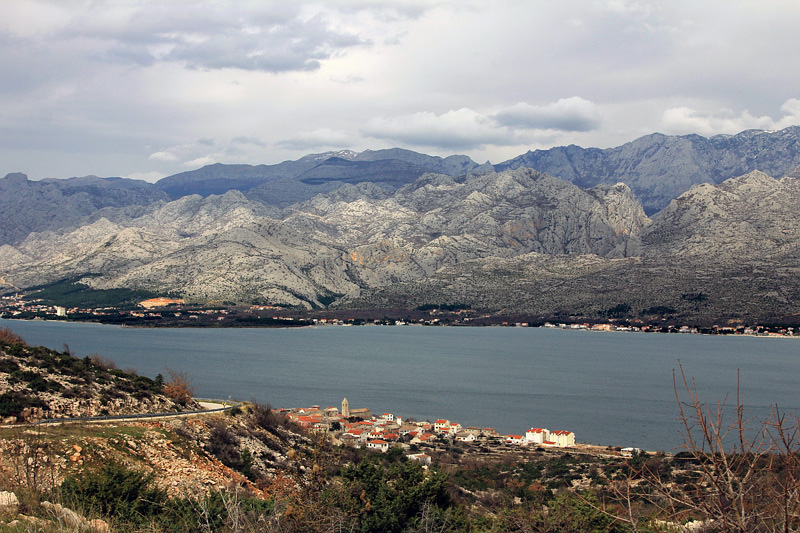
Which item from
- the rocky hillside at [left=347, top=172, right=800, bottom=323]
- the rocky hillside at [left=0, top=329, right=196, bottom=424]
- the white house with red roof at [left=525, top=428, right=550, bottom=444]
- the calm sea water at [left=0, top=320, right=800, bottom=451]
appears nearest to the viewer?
the rocky hillside at [left=0, top=329, right=196, bottom=424]

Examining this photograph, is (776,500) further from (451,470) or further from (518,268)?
(518,268)

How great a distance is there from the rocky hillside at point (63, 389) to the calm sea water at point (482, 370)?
86.6 feet

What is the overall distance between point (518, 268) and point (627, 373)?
9971cm

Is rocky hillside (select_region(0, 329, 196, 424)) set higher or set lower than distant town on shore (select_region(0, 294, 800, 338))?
higher

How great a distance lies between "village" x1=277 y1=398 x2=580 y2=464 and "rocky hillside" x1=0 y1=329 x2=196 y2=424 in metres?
10.6

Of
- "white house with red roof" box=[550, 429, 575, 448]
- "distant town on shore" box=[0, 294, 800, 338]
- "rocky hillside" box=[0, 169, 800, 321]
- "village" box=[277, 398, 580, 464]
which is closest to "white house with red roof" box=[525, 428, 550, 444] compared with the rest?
"village" box=[277, 398, 580, 464]

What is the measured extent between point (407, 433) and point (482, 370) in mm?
41511

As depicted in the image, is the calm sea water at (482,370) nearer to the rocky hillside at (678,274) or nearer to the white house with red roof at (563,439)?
the white house with red roof at (563,439)

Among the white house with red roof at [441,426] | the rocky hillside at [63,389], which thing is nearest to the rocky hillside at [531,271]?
the white house with red roof at [441,426]

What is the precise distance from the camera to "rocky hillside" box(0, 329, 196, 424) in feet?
78.7

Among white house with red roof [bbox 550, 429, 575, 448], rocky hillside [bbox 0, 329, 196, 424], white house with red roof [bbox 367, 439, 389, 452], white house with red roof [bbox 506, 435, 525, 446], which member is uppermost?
rocky hillside [bbox 0, 329, 196, 424]

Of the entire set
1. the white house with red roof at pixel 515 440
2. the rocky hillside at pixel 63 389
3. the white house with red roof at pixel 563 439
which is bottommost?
the white house with red roof at pixel 515 440

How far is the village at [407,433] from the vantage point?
133ft

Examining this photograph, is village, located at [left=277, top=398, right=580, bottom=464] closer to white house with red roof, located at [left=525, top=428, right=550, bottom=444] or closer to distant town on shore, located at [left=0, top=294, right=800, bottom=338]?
white house with red roof, located at [left=525, top=428, right=550, bottom=444]
